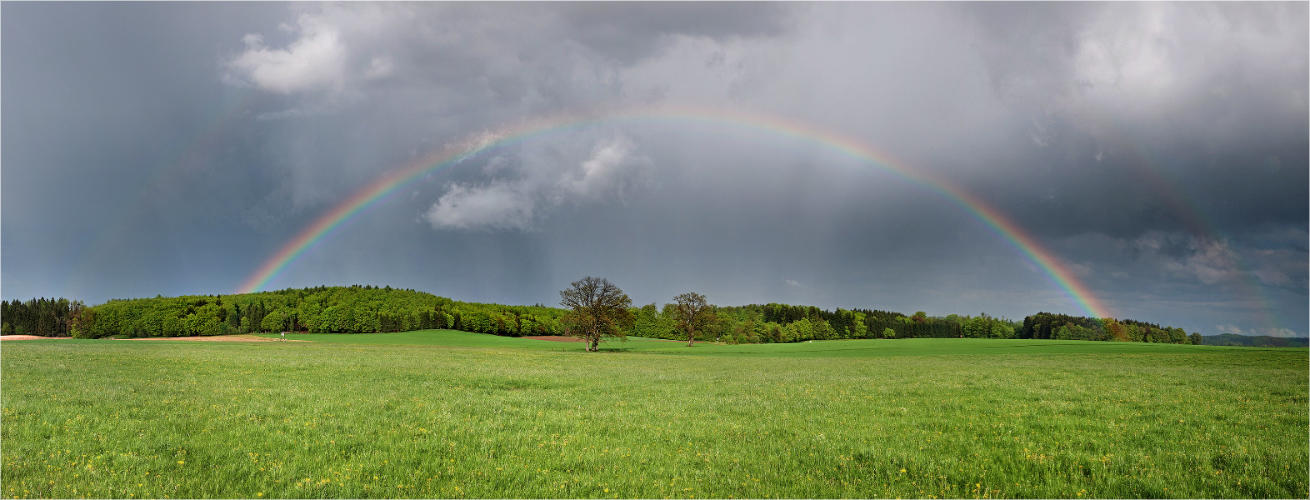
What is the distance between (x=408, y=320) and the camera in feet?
526

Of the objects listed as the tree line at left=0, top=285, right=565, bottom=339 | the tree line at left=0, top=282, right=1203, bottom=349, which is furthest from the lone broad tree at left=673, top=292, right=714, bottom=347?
the tree line at left=0, top=285, right=565, bottom=339

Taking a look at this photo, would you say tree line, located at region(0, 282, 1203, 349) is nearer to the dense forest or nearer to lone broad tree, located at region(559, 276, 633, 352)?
the dense forest

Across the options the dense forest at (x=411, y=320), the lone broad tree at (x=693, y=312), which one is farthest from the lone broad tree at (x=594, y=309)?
the dense forest at (x=411, y=320)

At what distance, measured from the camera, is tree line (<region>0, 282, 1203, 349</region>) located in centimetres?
14550

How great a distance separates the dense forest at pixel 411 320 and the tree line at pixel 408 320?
10.4 inches

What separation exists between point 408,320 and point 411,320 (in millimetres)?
1643

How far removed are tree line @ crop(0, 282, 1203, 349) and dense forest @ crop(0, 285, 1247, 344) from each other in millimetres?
264

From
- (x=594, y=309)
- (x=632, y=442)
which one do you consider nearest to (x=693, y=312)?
(x=594, y=309)

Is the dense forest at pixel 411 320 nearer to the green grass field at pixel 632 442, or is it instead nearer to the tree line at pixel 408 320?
the tree line at pixel 408 320

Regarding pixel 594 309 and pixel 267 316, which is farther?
pixel 267 316

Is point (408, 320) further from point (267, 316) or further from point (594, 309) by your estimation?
point (594, 309)

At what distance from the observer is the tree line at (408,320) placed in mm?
145500

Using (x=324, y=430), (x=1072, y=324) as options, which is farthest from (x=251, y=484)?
(x=1072, y=324)

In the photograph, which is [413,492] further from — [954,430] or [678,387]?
[678,387]
